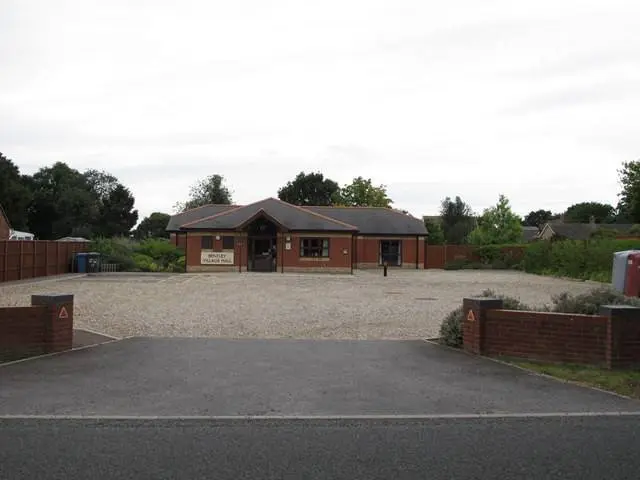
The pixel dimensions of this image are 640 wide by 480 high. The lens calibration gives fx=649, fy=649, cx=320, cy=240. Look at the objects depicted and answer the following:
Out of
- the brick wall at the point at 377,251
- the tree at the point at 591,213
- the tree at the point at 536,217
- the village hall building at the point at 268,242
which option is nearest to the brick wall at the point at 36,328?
the village hall building at the point at 268,242

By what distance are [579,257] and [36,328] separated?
32871mm

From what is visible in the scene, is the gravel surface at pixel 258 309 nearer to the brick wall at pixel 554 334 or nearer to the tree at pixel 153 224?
the brick wall at pixel 554 334

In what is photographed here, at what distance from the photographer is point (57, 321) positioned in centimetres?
1019

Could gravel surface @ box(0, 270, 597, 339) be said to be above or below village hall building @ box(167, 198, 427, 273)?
below

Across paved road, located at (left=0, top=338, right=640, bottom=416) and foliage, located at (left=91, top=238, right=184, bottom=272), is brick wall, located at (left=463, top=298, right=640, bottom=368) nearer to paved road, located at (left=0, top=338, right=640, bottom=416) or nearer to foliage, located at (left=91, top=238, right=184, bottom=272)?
paved road, located at (left=0, top=338, right=640, bottom=416)

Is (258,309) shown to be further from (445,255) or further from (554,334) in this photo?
(445,255)

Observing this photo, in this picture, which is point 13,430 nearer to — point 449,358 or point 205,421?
point 205,421

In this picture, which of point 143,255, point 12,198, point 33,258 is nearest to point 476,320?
point 33,258

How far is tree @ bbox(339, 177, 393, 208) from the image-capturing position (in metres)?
81.6

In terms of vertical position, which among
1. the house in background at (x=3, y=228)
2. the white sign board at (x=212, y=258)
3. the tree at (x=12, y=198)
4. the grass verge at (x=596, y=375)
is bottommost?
the grass verge at (x=596, y=375)

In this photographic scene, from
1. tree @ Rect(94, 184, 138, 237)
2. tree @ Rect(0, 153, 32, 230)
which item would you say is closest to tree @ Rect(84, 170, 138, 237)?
tree @ Rect(94, 184, 138, 237)

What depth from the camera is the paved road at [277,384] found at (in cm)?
707

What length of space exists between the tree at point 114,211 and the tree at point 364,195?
33.5 m

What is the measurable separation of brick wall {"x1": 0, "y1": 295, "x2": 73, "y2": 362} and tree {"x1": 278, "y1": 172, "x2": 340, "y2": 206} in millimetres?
79857
